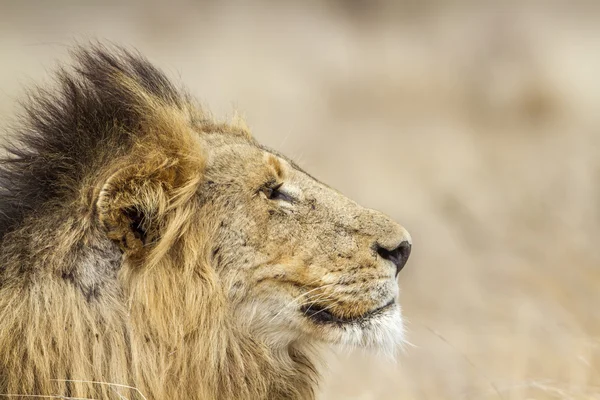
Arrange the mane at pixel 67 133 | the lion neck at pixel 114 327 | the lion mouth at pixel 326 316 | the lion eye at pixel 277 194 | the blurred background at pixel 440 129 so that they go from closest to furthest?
the lion neck at pixel 114 327, the mane at pixel 67 133, the lion mouth at pixel 326 316, the lion eye at pixel 277 194, the blurred background at pixel 440 129

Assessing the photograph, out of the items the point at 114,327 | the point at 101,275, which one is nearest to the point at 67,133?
the point at 101,275

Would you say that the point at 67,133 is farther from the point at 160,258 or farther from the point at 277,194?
the point at 277,194

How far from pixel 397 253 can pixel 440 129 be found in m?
13.0

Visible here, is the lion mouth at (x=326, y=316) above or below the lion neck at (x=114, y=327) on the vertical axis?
above

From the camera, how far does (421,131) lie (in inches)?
639

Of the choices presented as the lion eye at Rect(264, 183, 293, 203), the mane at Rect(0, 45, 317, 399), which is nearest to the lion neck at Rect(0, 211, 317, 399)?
the mane at Rect(0, 45, 317, 399)

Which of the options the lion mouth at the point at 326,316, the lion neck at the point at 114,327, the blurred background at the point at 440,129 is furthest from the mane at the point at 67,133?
the lion mouth at the point at 326,316

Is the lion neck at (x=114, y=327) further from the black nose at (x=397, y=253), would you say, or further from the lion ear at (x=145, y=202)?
the black nose at (x=397, y=253)

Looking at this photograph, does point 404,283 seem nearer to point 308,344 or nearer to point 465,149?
point 465,149

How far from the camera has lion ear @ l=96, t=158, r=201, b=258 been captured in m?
3.26

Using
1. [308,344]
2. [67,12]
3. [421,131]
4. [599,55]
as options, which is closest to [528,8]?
[599,55]

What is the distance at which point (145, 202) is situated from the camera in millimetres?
3316

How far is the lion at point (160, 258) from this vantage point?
3.28 metres

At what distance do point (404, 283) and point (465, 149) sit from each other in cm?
517
